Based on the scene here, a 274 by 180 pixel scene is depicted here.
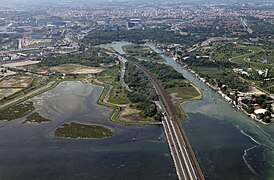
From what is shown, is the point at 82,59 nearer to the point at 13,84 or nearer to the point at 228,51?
the point at 13,84

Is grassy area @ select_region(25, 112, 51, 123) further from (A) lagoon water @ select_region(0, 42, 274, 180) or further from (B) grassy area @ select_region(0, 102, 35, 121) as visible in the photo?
(B) grassy area @ select_region(0, 102, 35, 121)

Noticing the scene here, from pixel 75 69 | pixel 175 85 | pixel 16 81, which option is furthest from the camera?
pixel 75 69

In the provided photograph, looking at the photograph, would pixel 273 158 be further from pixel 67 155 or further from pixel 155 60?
pixel 155 60

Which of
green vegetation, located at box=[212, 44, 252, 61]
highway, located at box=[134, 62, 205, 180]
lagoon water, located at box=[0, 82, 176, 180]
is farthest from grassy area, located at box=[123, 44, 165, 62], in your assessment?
lagoon water, located at box=[0, 82, 176, 180]

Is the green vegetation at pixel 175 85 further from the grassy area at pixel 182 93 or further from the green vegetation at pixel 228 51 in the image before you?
the green vegetation at pixel 228 51

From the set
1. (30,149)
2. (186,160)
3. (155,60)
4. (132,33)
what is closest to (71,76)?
(155,60)

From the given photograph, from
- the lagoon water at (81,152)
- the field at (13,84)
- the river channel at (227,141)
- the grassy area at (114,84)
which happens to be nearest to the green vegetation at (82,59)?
the grassy area at (114,84)

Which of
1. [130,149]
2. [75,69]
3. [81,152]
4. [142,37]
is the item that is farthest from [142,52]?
[81,152]
